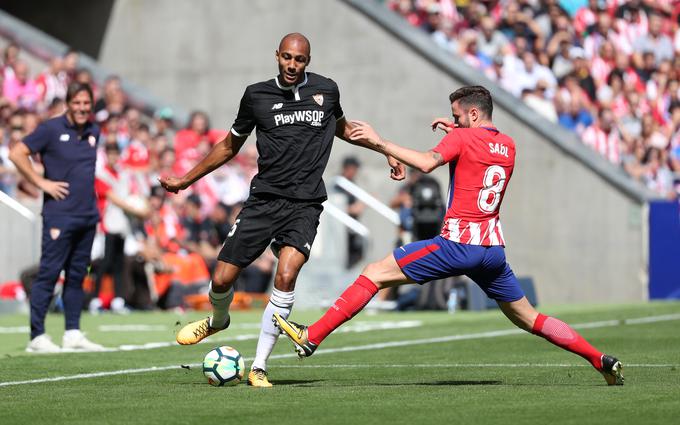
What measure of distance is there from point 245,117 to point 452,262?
181cm

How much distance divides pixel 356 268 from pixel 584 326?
7.08 meters

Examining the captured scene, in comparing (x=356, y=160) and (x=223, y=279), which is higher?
(x=356, y=160)

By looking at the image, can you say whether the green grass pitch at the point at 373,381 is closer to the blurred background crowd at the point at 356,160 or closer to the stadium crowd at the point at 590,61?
the blurred background crowd at the point at 356,160

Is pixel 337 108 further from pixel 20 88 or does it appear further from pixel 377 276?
pixel 20 88

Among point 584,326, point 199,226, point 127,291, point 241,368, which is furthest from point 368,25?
point 241,368

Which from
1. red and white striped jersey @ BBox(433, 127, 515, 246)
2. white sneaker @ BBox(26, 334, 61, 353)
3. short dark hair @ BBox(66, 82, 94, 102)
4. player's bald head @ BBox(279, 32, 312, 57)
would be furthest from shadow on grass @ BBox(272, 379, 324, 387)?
short dark hair @ BBox(66, 82, 94, 102)

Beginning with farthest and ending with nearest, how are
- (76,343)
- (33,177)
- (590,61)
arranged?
(590,61) → (76,343) → (33,177)

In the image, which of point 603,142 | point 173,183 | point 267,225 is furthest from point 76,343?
point 603,142

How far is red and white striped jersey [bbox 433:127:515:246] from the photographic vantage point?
9.63 metres

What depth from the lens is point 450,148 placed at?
9.59 m

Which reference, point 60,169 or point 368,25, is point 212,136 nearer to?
point 368,25

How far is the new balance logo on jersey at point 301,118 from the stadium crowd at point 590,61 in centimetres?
1586

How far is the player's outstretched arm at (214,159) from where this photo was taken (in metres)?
10.4

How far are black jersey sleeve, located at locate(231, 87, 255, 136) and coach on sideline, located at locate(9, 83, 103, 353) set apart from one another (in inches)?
144
